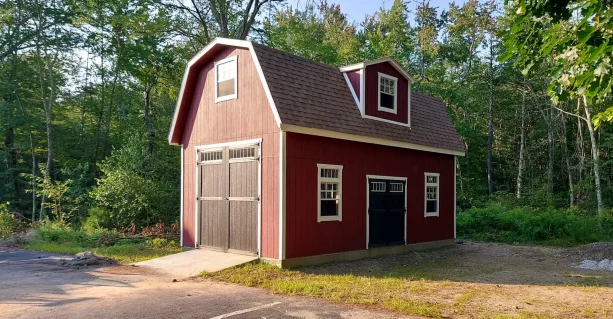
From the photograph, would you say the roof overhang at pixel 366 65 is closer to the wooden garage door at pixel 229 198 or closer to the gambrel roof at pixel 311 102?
the gambrel roof at pixel 311 102

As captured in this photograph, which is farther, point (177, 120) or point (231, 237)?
point (177, 120)

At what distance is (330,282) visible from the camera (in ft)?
27.4

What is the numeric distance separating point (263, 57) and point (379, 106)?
386 centimetres

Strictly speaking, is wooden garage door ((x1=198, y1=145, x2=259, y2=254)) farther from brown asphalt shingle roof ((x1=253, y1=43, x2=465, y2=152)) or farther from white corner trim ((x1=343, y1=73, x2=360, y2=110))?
white corner trim ((x1=343, y1=73, x2=360, y2=110))

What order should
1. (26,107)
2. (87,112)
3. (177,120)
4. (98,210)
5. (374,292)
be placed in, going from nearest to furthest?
(374,292) → (177,120) → (98,210) → (26,107) → (87,112)

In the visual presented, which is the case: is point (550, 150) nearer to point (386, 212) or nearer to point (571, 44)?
point (386, 212)

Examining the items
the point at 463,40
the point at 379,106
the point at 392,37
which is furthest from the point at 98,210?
the point at 463,40

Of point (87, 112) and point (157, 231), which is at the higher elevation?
point (87, 112)

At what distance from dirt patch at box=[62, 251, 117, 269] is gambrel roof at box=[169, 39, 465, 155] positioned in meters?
3.78

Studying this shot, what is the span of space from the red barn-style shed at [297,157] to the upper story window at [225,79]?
1.1 inches

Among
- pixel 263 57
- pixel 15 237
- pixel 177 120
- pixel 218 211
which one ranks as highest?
pixel 263 57

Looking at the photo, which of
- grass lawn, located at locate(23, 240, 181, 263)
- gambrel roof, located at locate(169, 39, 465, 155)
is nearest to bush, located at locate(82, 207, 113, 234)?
grass lawn, located at locate(23, 240, 181, 263)

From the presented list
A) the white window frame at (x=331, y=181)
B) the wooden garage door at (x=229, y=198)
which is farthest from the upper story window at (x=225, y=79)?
the white window frame at (x=331, y=181)

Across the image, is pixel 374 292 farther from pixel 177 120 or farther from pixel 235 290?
pixel 177 120
